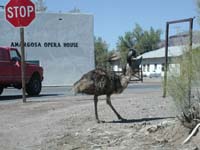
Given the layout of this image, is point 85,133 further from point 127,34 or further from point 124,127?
point 127,34

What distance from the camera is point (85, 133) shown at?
11.4m

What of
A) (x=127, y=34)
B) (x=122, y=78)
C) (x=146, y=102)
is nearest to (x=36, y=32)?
(x=146, y=102)

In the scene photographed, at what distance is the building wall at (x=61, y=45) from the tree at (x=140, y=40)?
2354 inches

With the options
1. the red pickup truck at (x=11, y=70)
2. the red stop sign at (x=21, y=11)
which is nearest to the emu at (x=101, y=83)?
the red stop sign at (x=21, y=11)

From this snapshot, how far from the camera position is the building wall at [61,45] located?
4456cm

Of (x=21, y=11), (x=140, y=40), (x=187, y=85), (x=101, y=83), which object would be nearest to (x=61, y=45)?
(x=21, y=11)

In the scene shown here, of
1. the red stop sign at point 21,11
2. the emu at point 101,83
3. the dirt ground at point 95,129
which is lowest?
the dirt ground at point 95,129

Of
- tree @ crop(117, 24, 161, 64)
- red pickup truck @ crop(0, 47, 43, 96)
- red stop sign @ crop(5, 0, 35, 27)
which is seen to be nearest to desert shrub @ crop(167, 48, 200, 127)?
red stop sign @ crop(5, 0, 35, 27)

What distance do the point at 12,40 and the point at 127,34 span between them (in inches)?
2686

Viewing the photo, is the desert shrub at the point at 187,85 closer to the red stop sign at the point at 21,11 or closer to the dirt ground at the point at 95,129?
the dirt ground at the point at 95,129

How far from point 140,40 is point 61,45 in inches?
2500

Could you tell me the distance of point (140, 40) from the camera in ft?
354

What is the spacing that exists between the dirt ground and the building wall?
28097mm

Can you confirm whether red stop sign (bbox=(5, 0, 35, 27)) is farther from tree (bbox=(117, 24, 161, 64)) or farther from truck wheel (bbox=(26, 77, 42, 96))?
tree (bbox=(117, 24, 161, 64))
